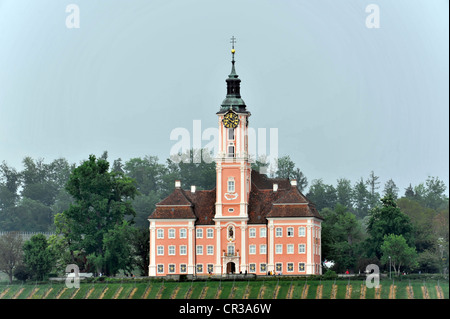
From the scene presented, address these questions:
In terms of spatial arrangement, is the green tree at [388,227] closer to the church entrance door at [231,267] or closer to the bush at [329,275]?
the church entrance door at [231,267]

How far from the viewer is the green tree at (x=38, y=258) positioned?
146 m

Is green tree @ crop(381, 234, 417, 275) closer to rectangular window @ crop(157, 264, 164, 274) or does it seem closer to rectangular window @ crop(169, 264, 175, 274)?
rectangular window @ crop(169, 264, 175, 274)

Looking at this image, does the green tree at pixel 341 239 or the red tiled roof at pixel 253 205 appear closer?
the red tiled roof at pixel 253 205

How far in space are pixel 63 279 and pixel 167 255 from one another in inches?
443

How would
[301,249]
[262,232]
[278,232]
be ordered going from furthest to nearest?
[262,232]
[278,232]
[301,249]

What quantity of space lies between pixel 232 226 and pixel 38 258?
1975cm

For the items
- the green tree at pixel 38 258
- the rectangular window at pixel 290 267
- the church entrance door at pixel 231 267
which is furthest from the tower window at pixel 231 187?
the green tree at pixel 38 258

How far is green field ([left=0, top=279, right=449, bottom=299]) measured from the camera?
408ft

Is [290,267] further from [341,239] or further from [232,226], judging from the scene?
[341,239]

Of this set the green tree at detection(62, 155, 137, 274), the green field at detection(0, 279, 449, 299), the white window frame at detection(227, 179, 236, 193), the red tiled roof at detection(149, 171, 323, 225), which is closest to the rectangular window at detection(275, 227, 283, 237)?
A: the red tiled roof at detection(149, 171, 323, 225)

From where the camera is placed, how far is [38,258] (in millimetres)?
146000

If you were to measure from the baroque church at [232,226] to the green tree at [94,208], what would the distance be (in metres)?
7.00

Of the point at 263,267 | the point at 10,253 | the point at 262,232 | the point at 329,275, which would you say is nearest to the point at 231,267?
the point at 263,267
